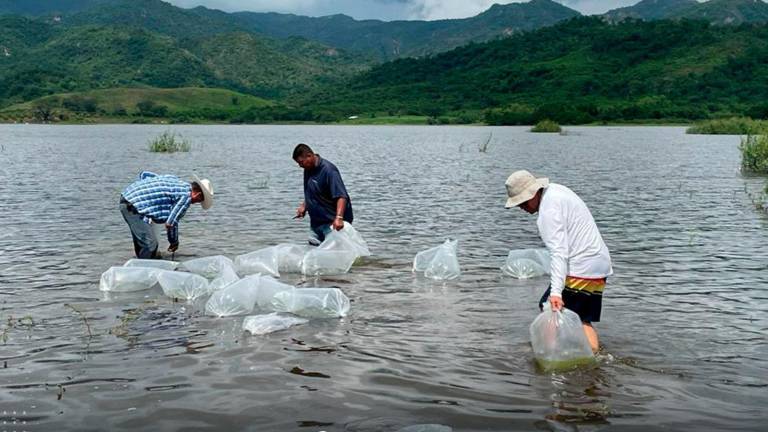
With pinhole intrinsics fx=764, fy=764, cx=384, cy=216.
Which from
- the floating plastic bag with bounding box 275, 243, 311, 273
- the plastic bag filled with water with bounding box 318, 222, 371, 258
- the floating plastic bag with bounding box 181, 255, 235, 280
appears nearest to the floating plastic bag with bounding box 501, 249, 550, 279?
the plastic bag filled with water with bounding box 318, 222, 371, 258

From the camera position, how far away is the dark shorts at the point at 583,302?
777cm

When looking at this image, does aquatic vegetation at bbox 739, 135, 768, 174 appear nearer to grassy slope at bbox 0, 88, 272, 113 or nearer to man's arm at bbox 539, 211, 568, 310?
man's arm at bbox 539, 211, 568, 310

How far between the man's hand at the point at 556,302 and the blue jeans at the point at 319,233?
6156mm

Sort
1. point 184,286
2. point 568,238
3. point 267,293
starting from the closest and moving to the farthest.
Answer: point 568,238 < point 267,293 < point 184,286

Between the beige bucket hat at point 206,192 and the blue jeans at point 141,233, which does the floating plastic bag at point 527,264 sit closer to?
the beige bucket hat at point 206,192

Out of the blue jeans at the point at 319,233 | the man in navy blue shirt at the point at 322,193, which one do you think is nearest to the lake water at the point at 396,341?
the blue jeans at the point at 319,233

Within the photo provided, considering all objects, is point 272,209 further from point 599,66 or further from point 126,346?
point 599,66

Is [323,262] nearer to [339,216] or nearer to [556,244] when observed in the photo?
[339,216]

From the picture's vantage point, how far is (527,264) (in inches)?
503

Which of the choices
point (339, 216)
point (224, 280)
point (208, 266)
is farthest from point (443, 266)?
point (208, 266)

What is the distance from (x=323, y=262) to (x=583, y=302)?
5843mm

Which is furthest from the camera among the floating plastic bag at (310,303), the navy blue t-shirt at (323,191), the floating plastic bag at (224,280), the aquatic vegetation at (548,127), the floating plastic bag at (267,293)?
the aquatic vegetation at (548,127)

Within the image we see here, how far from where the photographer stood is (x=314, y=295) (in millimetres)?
9812

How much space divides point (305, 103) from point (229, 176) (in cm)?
15711
